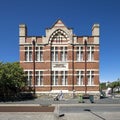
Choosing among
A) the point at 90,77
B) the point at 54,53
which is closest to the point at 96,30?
the point at 90,77

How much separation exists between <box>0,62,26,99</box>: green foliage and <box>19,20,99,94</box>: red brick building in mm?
3434

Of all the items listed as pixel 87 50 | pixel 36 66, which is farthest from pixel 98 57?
pixel 36 66

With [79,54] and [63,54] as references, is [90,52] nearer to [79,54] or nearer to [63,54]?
[79,54]

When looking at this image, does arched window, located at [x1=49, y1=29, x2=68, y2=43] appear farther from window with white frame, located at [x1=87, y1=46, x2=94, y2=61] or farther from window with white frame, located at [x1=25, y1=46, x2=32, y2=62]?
window with white frame, located at [x1=87, y1=46, x2=94, y2=61]

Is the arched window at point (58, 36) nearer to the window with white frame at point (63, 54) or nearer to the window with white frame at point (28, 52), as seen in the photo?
the window with white frame at point (63, 54)

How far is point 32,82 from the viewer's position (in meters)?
51.8

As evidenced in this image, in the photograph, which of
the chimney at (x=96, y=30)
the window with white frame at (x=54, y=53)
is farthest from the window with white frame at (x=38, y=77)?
the chimney at (x=96, y=30)

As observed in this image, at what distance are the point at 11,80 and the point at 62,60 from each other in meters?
11.6

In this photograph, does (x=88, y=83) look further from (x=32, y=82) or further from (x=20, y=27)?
(x=20, y=27)

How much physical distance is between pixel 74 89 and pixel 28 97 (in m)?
9.07

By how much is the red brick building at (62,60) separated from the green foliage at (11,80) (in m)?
3.43

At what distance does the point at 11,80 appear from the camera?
4556 centimetres

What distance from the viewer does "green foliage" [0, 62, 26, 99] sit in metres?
44.1

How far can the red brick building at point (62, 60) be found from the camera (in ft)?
169
